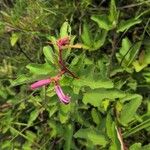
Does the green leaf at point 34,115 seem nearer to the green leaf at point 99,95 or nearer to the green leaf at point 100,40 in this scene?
the green leaf at point 100,40

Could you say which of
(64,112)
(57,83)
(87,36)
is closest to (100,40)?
(87,36)

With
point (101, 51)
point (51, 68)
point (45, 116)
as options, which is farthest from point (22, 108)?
point (51, 68)

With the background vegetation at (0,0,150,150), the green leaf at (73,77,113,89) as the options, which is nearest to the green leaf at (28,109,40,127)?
the background vegetation at (0,0,150,150)

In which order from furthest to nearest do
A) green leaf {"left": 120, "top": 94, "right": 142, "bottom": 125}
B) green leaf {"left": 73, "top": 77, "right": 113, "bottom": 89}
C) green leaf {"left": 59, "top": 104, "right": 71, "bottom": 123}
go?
green leaf {"left": 59, "top": 104, "right": 71, "bottom": 123}
green leaf {"left": 120, "top": 94, "right": 142, "bottom": 125}
green leaf {"left": 73, "top": 77, "right": 113, "bottom": 89}

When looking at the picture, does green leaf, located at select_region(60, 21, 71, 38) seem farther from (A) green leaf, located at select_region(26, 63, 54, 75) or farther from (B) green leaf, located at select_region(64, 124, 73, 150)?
(B) green leaf, located at select_region(64, 124, 73, 150)

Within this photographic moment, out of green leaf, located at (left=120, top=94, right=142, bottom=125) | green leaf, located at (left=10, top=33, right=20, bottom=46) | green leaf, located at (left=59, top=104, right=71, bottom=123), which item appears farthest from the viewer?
green leaf, located at (left=10, top=33, right=20, bottom=46)

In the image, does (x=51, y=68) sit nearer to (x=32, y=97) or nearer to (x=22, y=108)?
(x=32, y=97)

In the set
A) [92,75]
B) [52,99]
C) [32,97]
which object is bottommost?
[32,97]

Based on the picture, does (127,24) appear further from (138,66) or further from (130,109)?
(130,109)
